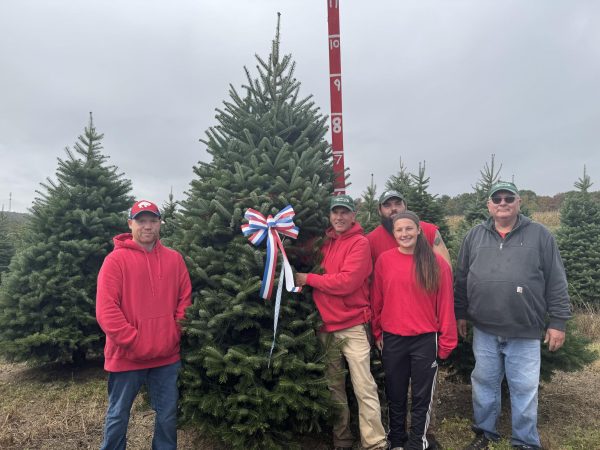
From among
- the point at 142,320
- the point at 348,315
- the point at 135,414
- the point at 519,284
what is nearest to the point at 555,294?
the point at 519,284

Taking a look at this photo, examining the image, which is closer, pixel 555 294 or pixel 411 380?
pixel 411 380

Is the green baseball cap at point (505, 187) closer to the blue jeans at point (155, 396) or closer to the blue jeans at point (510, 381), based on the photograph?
the blue jeans at point (510, 381)

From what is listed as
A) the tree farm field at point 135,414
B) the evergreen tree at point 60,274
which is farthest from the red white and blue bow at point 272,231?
the evergreen tree at point 60,274

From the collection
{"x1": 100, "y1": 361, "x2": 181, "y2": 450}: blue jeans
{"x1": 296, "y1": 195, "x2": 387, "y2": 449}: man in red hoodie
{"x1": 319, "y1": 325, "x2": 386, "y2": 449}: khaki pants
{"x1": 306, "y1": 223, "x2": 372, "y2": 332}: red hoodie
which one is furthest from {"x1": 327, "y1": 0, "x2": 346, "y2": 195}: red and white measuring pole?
{"x1": 100, "y1": 361, "x2": 181, "y2": 450}: blue jeans

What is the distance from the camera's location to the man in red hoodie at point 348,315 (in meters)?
3.99

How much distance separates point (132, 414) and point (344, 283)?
3.69 meters

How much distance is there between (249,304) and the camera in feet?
13.3

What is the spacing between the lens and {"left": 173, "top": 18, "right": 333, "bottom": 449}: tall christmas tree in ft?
12.3

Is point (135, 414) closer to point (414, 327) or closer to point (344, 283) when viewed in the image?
point (344, 283)

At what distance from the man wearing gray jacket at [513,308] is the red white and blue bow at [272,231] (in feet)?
6.61

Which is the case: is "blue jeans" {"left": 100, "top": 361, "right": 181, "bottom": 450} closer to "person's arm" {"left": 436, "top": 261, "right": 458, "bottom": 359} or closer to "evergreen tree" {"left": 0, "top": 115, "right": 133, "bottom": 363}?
"person's arm" {"left": 436, "top": 261, "right": 458, "bottom": 359}

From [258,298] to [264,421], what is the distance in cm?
109

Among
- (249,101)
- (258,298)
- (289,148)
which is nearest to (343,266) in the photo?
(258,298)

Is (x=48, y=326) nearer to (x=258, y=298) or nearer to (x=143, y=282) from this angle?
(x=143, y=282)
